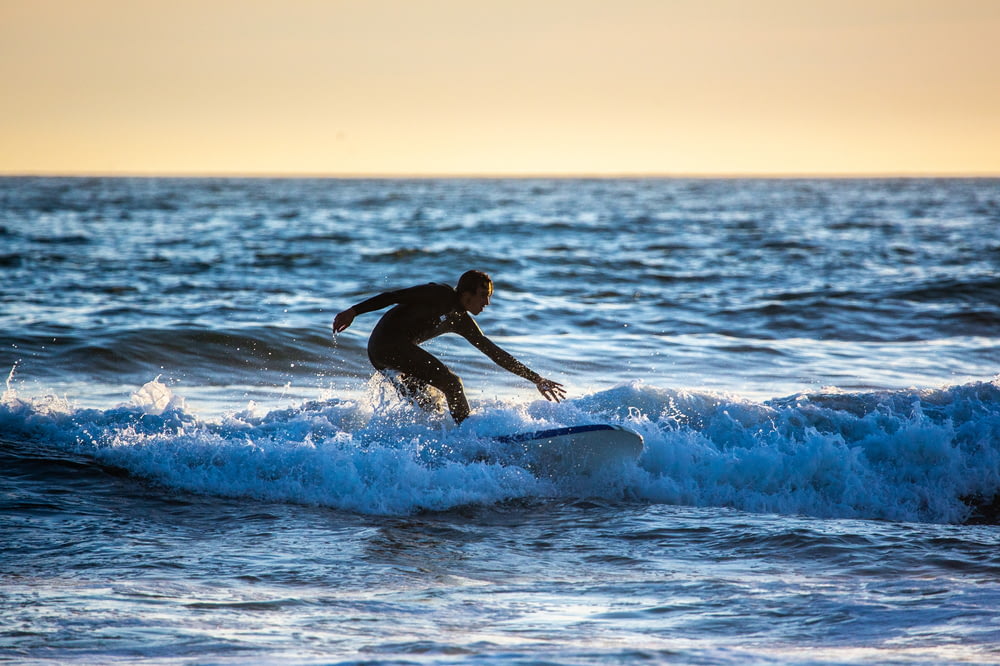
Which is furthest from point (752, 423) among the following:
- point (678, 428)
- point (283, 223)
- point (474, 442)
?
point (283, 223)

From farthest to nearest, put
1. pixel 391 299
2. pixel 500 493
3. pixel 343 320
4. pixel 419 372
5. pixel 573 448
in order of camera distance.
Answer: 1. pixel 419 372
2. pixel 573 448
3. pixel 391 299
4. pixel 500 493
5. pixel 343 320

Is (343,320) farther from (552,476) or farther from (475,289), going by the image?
(552,476)

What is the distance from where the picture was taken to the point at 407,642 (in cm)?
480

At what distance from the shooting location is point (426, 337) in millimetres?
8711

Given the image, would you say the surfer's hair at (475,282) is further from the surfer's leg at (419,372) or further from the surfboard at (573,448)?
the surfboard at (573,448)

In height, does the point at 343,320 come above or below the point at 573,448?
above

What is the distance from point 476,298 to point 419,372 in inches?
36.6

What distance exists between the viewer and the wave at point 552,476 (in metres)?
8.16

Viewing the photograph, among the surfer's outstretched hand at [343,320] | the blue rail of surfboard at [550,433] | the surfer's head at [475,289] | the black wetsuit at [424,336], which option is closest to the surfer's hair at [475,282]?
the surfer's head at [475,289]

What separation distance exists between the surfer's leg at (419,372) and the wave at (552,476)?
0.24m

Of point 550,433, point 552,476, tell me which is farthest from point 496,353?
point 552,476

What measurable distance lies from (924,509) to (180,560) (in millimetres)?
6166

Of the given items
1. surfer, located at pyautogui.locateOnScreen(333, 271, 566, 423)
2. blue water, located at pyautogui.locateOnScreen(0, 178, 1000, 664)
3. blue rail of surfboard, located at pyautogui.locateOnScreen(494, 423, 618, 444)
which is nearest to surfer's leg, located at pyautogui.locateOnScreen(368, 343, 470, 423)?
surfer, located at pyautogui.locateOnScreen(333, 271, 566, 423)

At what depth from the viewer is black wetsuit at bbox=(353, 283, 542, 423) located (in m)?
8.45
